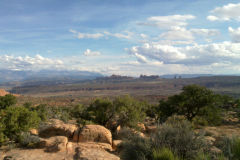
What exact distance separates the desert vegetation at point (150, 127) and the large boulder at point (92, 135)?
1.18 feet

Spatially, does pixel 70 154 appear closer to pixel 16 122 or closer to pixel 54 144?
pixel 54 144

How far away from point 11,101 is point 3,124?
23522 mm

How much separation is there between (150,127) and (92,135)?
8791 mm

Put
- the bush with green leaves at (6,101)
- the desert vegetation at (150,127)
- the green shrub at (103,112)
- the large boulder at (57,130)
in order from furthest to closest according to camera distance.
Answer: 1. the bush with green leaves at (6,101)
2. the green shrub at (103,112)
3. the large boulder at (57,130)
4. the desert vegetation at (150,127)

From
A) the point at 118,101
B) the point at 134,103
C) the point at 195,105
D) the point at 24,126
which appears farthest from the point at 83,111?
the point at 195,105

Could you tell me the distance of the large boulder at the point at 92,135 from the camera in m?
14.3

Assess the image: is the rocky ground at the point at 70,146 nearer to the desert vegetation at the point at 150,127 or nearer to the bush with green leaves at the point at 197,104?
the desert vegetation at the point at 150,127

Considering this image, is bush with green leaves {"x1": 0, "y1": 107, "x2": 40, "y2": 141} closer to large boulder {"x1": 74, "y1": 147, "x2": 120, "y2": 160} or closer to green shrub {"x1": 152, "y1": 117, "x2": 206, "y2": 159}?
large boulder {"x1": 74, "y1": 147, "x2": 120, "y2": 160}

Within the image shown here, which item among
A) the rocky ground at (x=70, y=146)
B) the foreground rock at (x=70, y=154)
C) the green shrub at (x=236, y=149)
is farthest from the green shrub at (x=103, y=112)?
the green shrub at (x=236, y=149)

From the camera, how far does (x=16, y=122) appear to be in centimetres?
1563

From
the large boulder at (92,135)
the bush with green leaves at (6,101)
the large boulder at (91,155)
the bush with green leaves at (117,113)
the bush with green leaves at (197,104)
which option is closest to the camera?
the large boulder at (91,155)

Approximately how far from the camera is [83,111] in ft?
78.1

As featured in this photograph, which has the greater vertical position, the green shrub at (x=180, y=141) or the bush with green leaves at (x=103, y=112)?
the green shrub at (x=180, y=141)

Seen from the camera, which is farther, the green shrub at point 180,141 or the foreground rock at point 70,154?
the foreground rock at point 70,154
